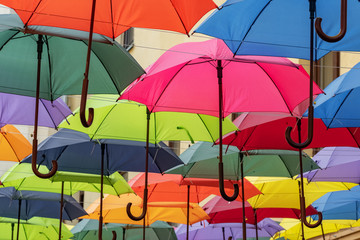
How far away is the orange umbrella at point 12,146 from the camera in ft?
35.6

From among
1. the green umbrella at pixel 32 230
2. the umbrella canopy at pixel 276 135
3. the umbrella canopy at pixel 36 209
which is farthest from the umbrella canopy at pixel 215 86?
the green umbrella at pixel 32 230

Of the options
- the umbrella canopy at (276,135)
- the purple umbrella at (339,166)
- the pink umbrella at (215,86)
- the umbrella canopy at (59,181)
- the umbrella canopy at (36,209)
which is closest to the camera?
the pink umbrella at (215,86)

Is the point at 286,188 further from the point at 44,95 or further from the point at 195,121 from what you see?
the point at 44,95

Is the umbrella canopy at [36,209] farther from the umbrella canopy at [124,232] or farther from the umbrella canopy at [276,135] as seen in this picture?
the umbrella canopy at [276,135]

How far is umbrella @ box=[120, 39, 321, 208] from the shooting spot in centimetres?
787

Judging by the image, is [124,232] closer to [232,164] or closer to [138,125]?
[232,164]

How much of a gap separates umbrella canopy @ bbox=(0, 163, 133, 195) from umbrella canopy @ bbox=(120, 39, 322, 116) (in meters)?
2.74

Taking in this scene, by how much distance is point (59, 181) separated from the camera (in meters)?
10.8

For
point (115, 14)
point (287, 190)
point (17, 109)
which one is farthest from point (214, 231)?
point (115, 14)

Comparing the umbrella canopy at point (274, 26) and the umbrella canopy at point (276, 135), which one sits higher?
the umbrella canopy at point (274, 26)

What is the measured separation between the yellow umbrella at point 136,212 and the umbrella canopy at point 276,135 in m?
3.31

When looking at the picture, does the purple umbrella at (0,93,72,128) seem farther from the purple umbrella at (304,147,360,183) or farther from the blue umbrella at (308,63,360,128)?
the purple umbrella at (304,147,360,183)

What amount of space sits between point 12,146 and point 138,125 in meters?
2.51

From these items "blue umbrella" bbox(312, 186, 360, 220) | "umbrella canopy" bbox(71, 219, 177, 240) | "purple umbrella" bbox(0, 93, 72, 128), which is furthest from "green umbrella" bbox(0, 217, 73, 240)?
"purple umbrella" bbox(0, 93, 72, 128)
